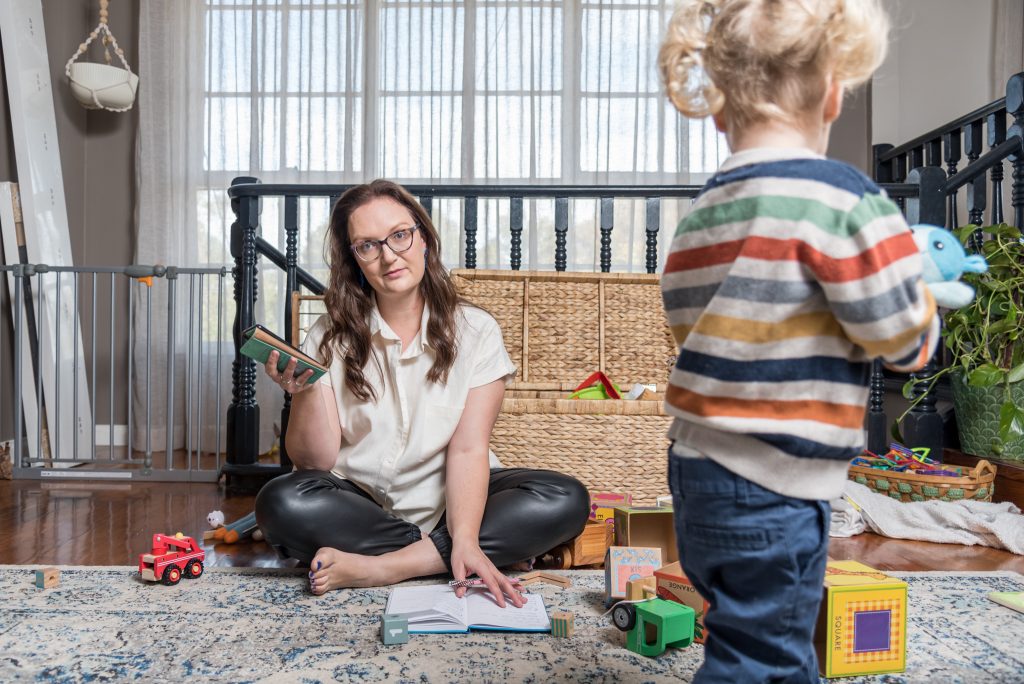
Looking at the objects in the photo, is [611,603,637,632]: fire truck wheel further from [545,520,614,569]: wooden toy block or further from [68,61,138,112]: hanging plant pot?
[68,61,138,112]: hanging plant pot

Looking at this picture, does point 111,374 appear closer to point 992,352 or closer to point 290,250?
point 290,250

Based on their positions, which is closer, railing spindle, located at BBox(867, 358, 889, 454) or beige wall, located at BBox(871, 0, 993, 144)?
railing spindle, located at BBox(867, 358, 889, 454)

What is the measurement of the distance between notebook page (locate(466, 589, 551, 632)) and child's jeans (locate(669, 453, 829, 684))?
1.79ft

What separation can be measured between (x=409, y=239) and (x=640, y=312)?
111 centimetres

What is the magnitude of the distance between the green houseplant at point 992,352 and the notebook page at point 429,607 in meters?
1.60

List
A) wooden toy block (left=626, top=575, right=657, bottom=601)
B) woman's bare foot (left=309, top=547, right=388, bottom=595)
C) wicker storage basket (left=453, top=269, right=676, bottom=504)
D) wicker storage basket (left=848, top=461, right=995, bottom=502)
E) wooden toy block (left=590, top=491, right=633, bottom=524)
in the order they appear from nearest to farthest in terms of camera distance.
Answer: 1. wooden toy block (left=626, top=575, right=657, bottom=601)
2. woman's bare foot (left=309, top=547, right=388, bottom=595)
3. wooden toy block (left=590, top=491, right=633, bottom=524)
4. wicker storage basket (left=848, top=461, right=995, bottom=502)
5. wicker storage basket (left=453, top=269, right=676, bottom=504)

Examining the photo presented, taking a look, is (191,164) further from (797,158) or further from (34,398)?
(797,158)

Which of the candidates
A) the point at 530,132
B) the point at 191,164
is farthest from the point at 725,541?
the point at 191,164

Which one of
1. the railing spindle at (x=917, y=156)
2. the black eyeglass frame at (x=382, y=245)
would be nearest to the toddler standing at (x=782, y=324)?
the black eyeglass frame at (x=382, y=245)

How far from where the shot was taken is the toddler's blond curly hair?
29.4 inches

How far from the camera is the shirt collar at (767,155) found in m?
0.76

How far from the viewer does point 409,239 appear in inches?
63.7

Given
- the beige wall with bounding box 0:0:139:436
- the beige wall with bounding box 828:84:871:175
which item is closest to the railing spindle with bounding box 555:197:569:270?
the beige wall with bounding box 828:84:871:175

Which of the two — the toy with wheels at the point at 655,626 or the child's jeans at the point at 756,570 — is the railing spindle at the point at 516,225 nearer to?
the toy with wheels at the point at 655,626
